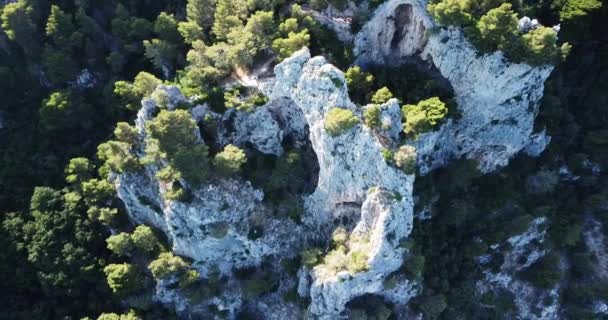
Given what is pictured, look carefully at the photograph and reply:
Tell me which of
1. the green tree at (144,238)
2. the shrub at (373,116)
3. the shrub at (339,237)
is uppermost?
the shrub at (373,116)

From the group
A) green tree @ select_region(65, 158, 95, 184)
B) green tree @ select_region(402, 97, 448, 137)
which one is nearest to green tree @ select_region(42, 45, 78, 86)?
green tree @ select_region(65, 158, 95, 184)

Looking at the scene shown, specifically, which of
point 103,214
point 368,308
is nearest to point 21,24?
point 103,214

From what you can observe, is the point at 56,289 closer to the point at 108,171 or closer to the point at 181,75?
the point at 108,171

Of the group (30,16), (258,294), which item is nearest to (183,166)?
(258,294)

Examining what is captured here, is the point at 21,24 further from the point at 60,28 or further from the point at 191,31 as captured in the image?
the point at 191,31

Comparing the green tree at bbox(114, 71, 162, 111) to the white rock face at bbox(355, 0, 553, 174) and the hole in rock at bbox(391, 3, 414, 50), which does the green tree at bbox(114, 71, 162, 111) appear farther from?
the hole in rock at bbox(391, 3, 414, 50)

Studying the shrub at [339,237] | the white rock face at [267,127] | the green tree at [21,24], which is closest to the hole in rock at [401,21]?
the white rock face at [267,127]

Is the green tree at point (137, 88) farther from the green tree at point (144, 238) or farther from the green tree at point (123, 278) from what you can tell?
the green tree at point (123, 278)
